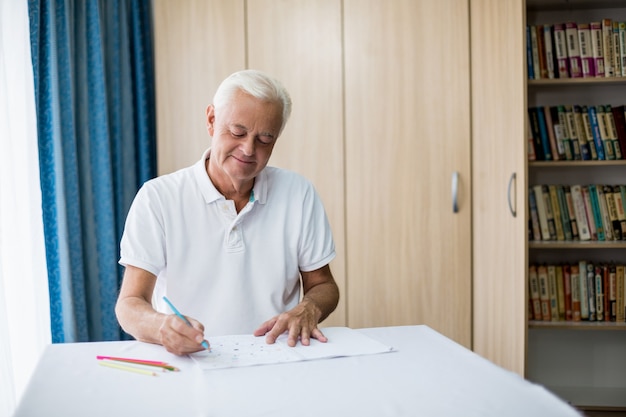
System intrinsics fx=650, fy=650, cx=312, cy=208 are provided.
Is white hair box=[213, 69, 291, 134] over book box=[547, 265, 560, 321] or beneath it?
over

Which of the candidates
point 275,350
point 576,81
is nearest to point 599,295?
point 576,81

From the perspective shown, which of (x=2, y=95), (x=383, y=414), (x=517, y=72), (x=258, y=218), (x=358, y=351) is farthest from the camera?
(x=517, y=72)

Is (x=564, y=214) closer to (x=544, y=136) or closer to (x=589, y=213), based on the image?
(x=589, y=213)

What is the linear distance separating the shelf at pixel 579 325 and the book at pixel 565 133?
2.54 feet

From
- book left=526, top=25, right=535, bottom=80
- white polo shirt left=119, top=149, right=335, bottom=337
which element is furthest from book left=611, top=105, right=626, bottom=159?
white polo shirt left=119, top=149, right=335, bottom=337

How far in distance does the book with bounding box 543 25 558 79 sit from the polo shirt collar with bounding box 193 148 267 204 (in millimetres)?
1782

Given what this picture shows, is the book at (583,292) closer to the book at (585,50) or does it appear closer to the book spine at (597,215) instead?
the book spine at (597,215)

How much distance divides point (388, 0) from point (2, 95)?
1612 mm

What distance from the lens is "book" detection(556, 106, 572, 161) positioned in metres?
3.07

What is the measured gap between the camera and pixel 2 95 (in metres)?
2.23

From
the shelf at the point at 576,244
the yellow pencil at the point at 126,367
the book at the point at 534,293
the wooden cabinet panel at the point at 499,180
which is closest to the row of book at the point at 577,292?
the book at the point at 534,293

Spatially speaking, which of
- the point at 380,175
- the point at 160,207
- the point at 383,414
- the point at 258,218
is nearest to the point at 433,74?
the point at 380,175

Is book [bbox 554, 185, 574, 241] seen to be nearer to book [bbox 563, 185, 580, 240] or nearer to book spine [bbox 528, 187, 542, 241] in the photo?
book [bbox 563, 185, 580, 240]

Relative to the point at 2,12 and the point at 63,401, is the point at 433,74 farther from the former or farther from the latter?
the point at 63,401
